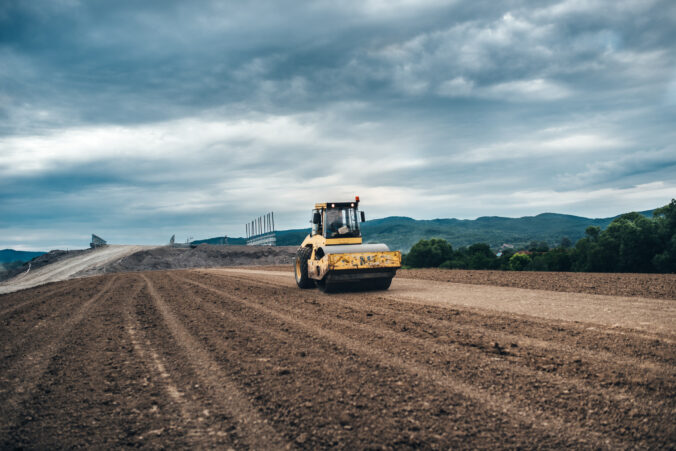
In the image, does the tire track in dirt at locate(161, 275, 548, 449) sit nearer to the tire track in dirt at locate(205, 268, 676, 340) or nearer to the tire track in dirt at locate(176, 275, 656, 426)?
the tire track in dirt at locate(176, 275, 656, 426)

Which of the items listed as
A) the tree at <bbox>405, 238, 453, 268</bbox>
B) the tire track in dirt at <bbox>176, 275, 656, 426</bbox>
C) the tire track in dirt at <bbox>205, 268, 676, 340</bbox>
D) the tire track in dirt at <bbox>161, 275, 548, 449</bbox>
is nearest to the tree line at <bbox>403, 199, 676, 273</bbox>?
the tree at <bbox>405, 238, 453, 268</bbox>

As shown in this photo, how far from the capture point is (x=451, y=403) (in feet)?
14.7

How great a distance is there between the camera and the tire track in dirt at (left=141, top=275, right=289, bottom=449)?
3824 mm

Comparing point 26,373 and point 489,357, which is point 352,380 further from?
point 26,373

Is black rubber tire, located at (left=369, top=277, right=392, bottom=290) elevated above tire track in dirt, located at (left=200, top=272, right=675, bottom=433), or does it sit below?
above

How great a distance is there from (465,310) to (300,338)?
165 inches

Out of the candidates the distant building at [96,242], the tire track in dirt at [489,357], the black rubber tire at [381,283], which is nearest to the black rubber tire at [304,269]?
the black rubber tire at [381,283]

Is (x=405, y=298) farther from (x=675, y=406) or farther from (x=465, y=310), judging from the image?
(x=675, y=406)

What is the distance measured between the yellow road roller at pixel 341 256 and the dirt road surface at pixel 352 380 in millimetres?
3724

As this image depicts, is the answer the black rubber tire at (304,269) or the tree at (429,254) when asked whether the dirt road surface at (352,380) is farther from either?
the tree at (429,254)

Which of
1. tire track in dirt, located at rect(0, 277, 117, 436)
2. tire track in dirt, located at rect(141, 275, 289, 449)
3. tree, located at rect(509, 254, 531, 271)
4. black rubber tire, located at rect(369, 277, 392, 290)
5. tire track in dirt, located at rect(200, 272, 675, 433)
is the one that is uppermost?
black rubber tire, located at rect(369, 277, 392, 290)

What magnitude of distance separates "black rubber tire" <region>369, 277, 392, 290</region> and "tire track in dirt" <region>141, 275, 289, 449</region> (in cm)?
774

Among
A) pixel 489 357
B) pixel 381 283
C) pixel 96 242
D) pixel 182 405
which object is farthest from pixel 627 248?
pixel 96 242

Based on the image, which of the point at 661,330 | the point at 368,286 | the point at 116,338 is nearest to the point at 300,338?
the point at 116,338
